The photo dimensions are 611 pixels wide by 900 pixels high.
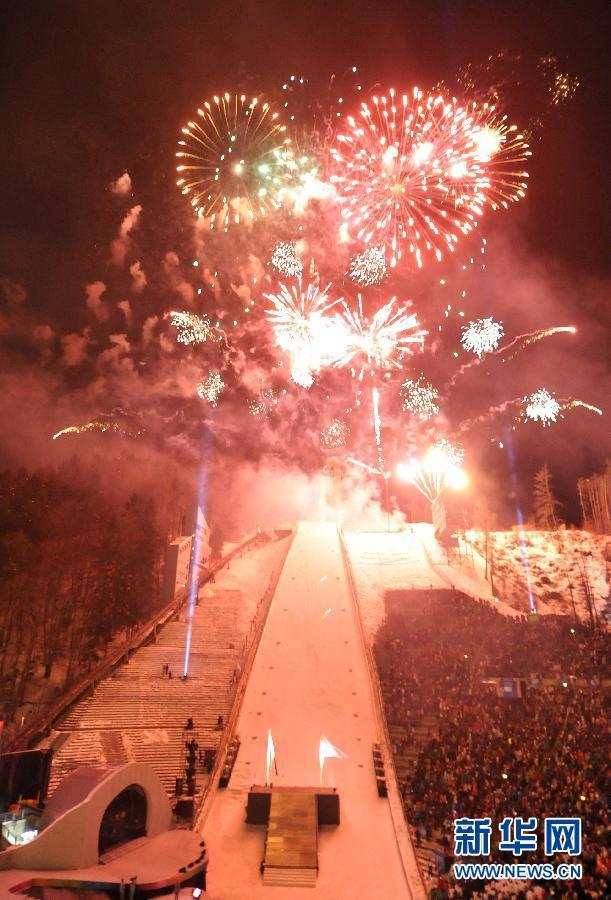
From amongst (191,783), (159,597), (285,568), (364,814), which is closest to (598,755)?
(364,814)

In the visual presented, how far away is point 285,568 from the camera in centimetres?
4294

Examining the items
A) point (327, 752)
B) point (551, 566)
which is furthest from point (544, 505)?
point (327, 752)

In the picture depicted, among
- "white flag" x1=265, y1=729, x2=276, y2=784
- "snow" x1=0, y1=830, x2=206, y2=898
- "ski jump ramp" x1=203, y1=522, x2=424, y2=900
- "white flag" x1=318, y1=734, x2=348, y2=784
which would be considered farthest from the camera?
"white flag" x1=318, y1=734, x2=348, y2=784

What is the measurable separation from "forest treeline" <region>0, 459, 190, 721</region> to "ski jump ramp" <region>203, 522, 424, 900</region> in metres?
10.7

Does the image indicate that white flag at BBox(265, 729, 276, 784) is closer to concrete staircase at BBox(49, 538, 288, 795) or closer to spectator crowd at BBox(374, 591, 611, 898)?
concrete staircase at BBox(49, 538, 288, 795)

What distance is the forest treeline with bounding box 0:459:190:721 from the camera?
3130 centimetres

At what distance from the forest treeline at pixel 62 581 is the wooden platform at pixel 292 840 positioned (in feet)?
57.5

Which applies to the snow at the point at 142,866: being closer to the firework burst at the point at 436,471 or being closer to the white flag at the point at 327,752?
the white flag at the point at 327,752

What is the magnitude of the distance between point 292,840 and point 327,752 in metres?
5.18

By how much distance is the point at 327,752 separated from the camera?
20.7m

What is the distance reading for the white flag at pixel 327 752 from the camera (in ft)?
66.9

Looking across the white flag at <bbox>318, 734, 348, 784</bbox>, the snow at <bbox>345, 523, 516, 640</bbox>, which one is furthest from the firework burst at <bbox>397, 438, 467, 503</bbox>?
the white flag at <bbox>318, 734, 348, 784</bbox>

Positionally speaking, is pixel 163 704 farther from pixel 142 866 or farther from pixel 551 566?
pixel 551 566

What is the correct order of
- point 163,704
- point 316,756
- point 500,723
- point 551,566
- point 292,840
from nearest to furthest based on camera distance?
point 292,840 → point 316,756 → point 500,723 → point 163,704 → point 551,566
